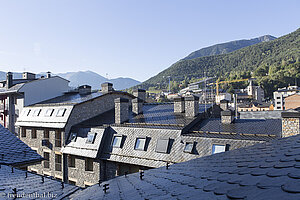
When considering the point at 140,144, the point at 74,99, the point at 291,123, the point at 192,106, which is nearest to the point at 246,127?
the point at 291,123

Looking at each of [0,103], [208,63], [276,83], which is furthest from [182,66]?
[0,103]

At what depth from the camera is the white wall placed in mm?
24344

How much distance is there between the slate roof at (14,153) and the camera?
7.68 m

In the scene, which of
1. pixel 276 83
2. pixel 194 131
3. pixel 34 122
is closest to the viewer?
pixel 194 131

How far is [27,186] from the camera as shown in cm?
541

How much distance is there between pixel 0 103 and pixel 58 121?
14709 mm

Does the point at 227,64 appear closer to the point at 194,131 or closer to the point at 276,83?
the point at 276,83

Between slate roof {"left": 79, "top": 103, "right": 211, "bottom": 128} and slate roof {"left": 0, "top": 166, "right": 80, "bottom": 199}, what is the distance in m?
9.70

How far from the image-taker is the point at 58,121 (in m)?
19.0

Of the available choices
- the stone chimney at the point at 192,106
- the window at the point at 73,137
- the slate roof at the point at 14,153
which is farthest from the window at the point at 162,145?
the window at the point at 73,137

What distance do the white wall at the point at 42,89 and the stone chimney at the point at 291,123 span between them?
24337mm

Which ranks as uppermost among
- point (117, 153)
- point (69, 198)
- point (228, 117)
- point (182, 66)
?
point (182, 66)

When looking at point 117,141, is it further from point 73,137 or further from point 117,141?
point 73,137

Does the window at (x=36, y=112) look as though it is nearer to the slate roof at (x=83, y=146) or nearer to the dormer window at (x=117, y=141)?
the slate roof at (x=83, y=146)
